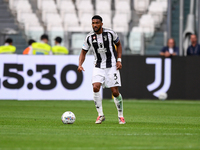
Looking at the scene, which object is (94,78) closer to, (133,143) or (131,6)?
(133,143)

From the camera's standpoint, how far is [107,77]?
28.8 ft

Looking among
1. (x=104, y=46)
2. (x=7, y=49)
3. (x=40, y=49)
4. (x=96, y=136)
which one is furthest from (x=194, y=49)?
(x=96, y=136)

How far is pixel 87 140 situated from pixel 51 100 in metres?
9.78

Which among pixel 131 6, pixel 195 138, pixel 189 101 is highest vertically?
pixel 131 6

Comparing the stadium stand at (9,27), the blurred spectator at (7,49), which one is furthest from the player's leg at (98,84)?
the stadium stand at (9,27)

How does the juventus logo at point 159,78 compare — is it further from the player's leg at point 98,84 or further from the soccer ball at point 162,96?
the player's leg at point 98,84

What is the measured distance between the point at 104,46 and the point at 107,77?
1.85ft

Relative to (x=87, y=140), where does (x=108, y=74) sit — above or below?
above

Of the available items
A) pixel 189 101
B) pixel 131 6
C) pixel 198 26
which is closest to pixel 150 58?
pixel 189 101

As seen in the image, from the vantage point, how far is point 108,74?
8758mm

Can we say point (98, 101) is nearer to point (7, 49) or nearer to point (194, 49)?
point (194, 49)

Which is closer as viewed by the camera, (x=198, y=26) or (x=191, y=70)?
(x=191, y=70)

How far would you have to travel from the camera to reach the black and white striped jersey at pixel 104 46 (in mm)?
8758

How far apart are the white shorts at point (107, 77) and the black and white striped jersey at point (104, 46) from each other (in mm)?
81
